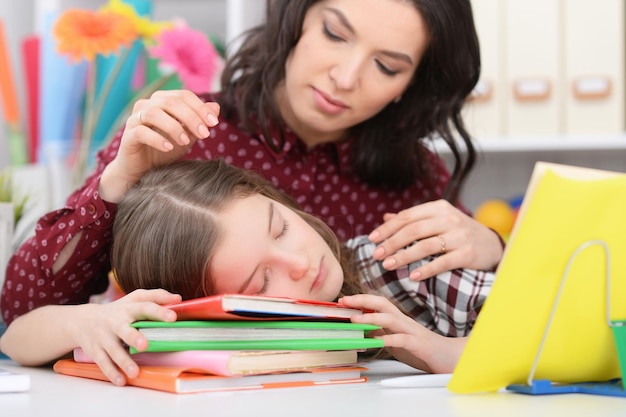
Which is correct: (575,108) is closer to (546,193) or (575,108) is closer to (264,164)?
(264,164)

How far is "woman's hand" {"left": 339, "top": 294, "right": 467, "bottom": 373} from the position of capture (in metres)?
0.88

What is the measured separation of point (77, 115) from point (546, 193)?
177cm

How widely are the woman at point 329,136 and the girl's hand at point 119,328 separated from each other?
0.22 meters

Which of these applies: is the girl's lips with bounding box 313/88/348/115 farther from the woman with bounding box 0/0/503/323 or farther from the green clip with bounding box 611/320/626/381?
the green clip with bounding box 611/320/626/381

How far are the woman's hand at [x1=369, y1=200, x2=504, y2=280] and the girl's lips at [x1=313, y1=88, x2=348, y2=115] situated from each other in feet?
0.72

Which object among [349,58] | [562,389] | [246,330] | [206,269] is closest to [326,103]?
[349,58]

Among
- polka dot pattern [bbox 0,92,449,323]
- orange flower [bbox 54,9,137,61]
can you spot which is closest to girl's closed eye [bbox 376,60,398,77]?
polka dot pattern [bbox 0,92,449,323]

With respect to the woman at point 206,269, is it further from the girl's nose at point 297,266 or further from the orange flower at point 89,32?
the orange flower at point 89,32

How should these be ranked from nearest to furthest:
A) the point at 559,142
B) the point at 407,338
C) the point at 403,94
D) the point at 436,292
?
the point at 407,338
the point at 436,292
the point at 403,94
the point at 559,142

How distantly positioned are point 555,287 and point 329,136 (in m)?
0.85

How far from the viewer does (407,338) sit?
901mm

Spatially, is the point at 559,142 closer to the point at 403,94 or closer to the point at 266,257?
the point at 403,94

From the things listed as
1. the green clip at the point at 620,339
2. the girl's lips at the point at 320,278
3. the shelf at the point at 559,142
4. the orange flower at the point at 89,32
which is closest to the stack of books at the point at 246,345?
the girl's lips at the point at 320,278

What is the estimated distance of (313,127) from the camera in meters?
1.37
